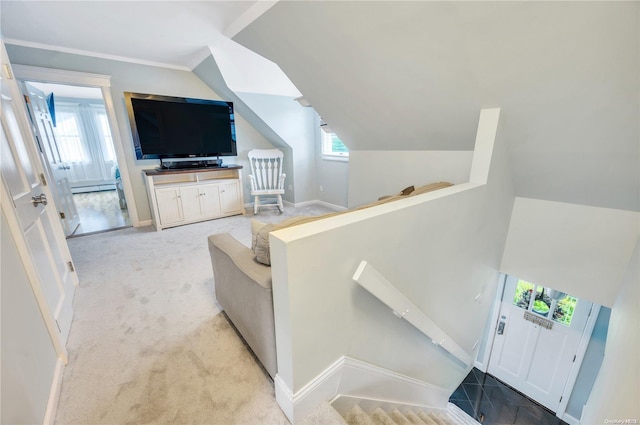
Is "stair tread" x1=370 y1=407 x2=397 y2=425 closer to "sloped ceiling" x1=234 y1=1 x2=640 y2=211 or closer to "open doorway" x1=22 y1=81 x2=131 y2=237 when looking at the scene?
"sloped ceiling" x1=234 y1=1 x2=640 y2=211

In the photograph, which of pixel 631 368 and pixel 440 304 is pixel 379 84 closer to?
pixel 440 304

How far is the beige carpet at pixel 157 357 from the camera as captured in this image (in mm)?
1184

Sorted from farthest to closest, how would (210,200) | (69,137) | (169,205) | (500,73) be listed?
1. (69,137)
2. (210,200)
3. (169,205)
4. (500,73)

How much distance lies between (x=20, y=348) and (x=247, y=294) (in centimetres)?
89

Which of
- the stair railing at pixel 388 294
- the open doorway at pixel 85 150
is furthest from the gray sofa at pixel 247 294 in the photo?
the open doorway at pixel 85 150

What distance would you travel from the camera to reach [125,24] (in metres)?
2.35

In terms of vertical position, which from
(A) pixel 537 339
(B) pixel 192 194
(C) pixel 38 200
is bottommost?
(A) pixel 537 339

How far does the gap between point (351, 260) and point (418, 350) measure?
1.37 meters

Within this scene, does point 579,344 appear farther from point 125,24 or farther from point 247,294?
point 125,24

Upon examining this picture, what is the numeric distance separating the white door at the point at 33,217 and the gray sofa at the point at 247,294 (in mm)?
881

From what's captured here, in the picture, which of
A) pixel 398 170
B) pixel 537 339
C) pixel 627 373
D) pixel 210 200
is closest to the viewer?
pixel 627 373

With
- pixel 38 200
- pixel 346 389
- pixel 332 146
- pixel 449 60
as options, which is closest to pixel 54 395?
pixel 38 200

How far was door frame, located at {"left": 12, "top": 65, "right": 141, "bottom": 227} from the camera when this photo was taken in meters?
2.81

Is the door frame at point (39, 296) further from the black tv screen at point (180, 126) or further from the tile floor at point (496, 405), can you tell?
the tile floor at point (496, 405)
